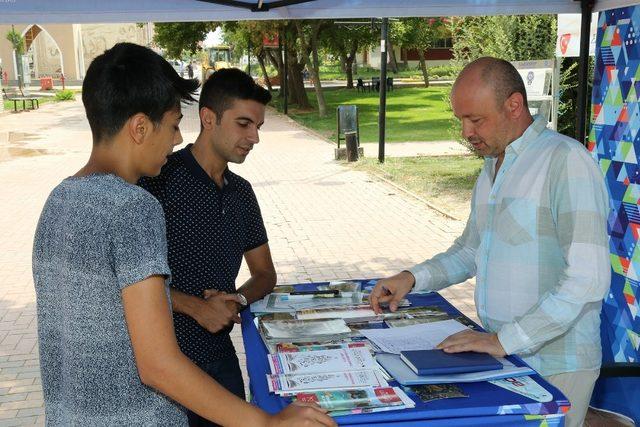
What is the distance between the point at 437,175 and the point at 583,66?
927cm

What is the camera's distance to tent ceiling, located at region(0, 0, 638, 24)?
416 centimetres

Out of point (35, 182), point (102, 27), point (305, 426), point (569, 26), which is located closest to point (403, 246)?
point (569, 26)

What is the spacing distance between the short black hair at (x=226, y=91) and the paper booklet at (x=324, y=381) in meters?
1.26

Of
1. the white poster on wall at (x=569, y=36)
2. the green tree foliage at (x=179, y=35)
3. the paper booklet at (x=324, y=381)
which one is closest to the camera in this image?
the paper booklet at (x=324, y=381)

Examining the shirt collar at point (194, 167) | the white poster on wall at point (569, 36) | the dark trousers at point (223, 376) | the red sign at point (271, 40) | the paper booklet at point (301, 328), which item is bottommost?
the dark trousers at point (223, 376)

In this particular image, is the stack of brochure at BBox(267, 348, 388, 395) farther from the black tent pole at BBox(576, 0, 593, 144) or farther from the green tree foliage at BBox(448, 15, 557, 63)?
the green tree foliage at BBox(448, 15, 557, 63)

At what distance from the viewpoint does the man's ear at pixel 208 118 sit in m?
2.97

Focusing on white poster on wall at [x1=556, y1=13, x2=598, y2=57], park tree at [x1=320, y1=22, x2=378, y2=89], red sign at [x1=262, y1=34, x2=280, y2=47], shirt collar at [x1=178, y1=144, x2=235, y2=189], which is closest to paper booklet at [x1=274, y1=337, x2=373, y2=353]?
shirt collar at [x1=178, y1=144, x2=235, y2=189]

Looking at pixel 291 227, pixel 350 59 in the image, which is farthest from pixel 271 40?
pixel 291 227

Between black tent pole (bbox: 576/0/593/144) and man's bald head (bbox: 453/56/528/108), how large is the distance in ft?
Result: 6.01

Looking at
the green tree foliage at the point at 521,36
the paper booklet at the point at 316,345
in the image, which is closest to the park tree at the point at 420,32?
the green tree foliage at the point at 521,36

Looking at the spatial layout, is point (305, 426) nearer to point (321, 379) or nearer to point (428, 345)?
point (321, 379)

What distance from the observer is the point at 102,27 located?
63.6 metres

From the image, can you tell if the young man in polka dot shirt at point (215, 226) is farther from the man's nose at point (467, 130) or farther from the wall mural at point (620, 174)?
the wall mural at point (620, 174)
